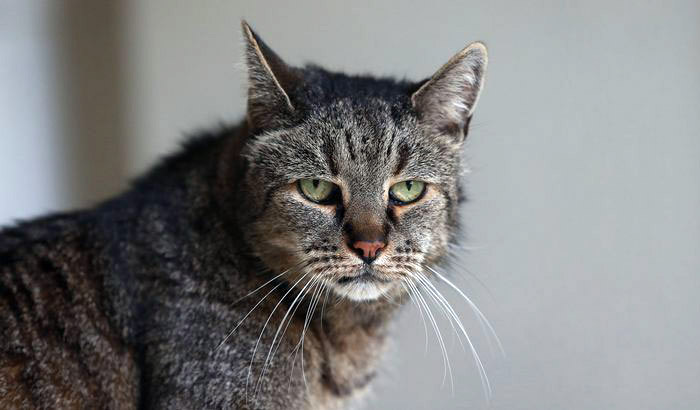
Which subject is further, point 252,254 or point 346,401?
point 346,401

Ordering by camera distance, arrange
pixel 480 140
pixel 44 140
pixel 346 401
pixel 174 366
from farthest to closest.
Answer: pixel 44 140 < pixel 480 140 < pixel 346 401 < pixel 174 366

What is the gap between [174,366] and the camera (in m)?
1.47

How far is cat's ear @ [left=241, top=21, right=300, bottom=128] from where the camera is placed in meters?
1.51

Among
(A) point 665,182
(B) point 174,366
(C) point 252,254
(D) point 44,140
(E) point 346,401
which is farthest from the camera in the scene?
(D) point 44,140

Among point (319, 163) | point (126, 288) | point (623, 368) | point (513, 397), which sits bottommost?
point (513, 397)

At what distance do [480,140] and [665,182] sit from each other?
535 mm

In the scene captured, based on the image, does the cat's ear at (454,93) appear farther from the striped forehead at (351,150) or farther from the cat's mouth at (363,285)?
the cat's mouth at (363,285)

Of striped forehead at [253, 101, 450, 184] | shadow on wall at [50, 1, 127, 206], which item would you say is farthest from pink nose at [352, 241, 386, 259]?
shadow on wall at [50, 1, 127, 206]

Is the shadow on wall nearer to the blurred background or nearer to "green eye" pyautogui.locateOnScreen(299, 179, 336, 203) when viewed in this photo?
the blurred background

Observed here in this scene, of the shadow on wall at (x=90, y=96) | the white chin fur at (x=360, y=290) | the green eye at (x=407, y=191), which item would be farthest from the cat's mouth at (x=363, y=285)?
the shadow on wall at (x=90, y=96)

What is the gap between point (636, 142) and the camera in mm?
1992

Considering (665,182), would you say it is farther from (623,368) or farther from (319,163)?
(319,163)

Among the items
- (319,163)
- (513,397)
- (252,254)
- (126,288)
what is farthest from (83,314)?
(513,397)

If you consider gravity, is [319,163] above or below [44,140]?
above
